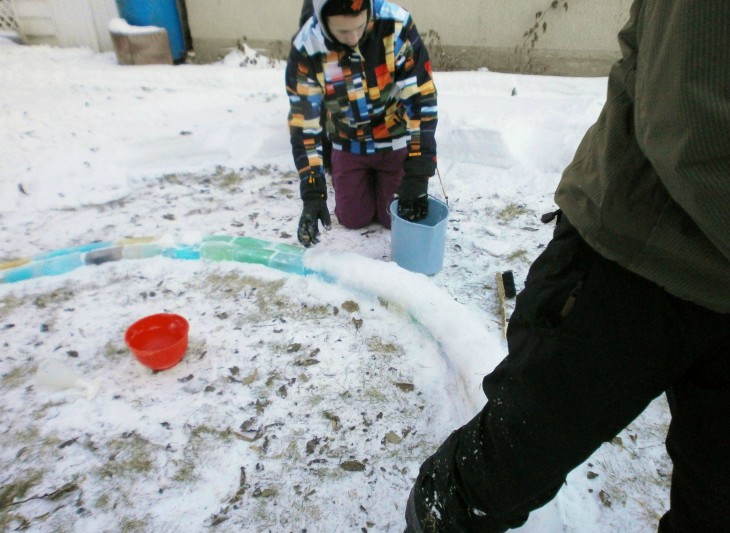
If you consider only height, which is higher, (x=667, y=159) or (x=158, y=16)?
(x=158, y=16)

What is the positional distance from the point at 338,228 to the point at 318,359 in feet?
3.74

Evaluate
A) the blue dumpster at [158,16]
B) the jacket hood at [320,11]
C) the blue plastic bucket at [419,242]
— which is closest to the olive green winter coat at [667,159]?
the blue plastic bucket at [419,242]

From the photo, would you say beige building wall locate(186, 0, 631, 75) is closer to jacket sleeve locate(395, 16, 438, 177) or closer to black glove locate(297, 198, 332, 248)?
jacket sleeve locate(395, 16, 438, 177)

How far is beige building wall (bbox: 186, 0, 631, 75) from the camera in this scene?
4219 millimetres

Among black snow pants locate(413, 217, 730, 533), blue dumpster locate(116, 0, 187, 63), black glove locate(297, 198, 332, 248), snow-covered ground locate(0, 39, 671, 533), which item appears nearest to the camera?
black snow pants locate(413, 217, 730, 533)

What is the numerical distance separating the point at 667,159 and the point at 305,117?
199 cm

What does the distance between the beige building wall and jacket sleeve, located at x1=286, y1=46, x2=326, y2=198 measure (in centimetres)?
283

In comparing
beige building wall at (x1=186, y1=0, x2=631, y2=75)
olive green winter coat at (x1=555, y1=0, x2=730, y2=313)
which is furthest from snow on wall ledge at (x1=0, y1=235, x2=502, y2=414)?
beige building wall at (x1=186, y1=0, x2=631, y2=75)

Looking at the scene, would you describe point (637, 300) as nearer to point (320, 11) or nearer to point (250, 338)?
point (250, 338)

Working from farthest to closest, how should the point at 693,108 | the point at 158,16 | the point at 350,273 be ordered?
the point at 158,16
the point at 350,273
the point at 693,108

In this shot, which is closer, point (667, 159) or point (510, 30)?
point (667, 159)

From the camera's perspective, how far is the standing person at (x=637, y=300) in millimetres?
585

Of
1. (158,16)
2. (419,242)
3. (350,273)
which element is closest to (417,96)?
(419,242)

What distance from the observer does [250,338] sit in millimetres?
1939
